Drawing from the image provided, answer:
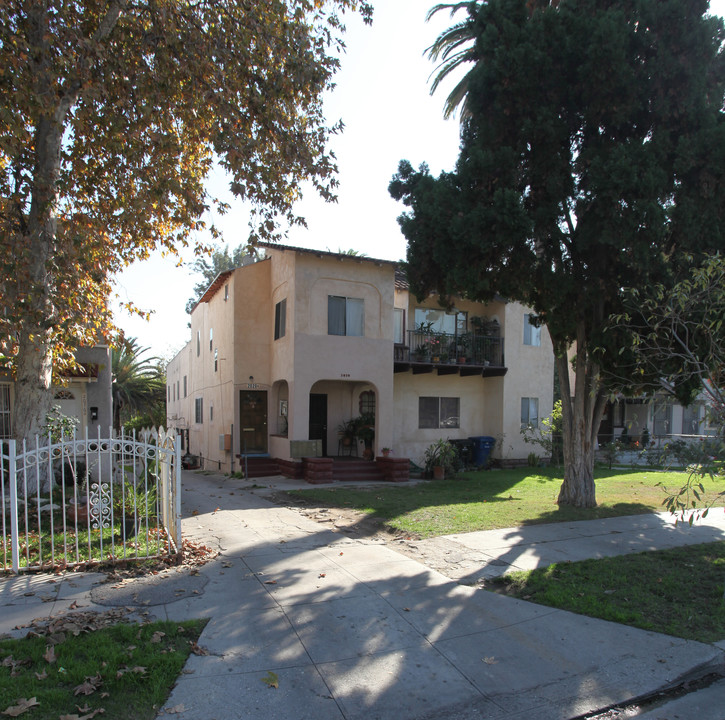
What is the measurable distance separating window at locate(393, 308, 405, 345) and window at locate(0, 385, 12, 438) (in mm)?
11686

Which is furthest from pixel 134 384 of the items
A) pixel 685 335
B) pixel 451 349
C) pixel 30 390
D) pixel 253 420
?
pixel 685 335

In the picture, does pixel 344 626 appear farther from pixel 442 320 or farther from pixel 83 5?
pixel 442 320

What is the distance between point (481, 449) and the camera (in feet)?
68.1

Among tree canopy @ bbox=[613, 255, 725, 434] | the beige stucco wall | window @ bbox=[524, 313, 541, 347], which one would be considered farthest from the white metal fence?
window @ bbox=[524, 313, 541, 347]

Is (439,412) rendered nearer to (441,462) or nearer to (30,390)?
(441,462)

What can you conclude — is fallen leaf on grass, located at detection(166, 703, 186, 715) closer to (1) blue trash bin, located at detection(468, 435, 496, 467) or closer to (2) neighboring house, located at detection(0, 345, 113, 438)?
(2) neighboring house, located at detection(0, 345, 113, 438)

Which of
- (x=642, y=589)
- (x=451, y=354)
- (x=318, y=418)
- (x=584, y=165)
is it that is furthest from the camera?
(x=451, y=354)

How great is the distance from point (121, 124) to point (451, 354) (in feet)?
44.4

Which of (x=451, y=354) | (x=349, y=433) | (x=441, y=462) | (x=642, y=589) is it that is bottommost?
(x=441, y=462)

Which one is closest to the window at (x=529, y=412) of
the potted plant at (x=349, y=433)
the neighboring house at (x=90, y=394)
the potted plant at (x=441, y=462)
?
the potted plant at (x=441, y=462)

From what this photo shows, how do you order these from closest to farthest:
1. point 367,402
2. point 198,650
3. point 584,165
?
1. point 198,650
2. point 584,165
3. point 367,402

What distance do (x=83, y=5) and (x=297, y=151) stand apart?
4.16 m

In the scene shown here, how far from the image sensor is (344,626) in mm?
5137

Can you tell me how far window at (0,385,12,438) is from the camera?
13.4 m
